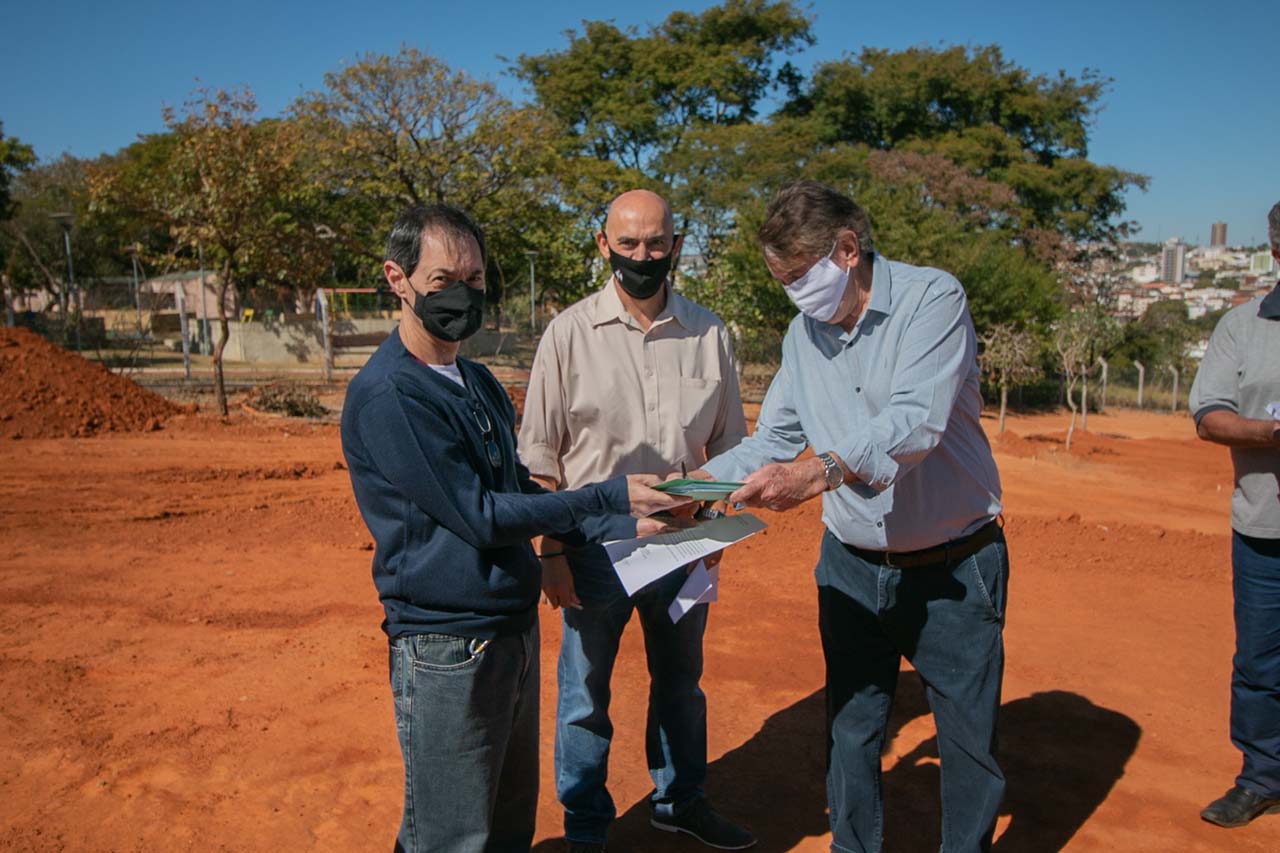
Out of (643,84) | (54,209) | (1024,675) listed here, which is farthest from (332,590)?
(54,209)

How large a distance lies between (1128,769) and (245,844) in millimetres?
3555

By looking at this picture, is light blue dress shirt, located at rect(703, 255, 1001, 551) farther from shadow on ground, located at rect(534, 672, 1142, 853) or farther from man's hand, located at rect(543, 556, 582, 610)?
shadow on ground, located at rect(534, 672, 1142, 853)

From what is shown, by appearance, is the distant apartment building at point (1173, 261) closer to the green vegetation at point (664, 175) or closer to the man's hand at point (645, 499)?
the green vegetation at point (664, 175)

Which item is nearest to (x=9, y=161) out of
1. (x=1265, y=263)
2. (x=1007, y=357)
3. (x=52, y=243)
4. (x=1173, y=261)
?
(x=52, y=243)

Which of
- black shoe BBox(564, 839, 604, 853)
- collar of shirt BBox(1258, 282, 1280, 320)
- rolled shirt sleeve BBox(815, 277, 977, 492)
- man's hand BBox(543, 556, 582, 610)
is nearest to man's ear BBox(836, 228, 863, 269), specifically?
rolled shirt sleeve BBox(815, 277, 977, 492)

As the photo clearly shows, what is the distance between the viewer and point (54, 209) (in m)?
41.1

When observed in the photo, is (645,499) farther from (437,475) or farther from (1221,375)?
(1221,375)

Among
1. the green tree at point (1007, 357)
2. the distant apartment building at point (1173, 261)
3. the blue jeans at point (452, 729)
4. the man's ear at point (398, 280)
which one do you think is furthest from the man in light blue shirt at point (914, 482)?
the distant apartment building at point (1173, 261)

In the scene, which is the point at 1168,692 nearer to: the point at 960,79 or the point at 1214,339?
the point at 1214,339

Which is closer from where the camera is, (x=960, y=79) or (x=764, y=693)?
(x=764, y=693)

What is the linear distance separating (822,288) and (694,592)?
113cm

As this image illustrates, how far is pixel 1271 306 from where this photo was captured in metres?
3.57

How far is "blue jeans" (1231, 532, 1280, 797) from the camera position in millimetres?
3562

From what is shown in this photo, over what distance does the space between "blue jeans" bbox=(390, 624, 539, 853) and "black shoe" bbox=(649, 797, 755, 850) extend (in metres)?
1.29
